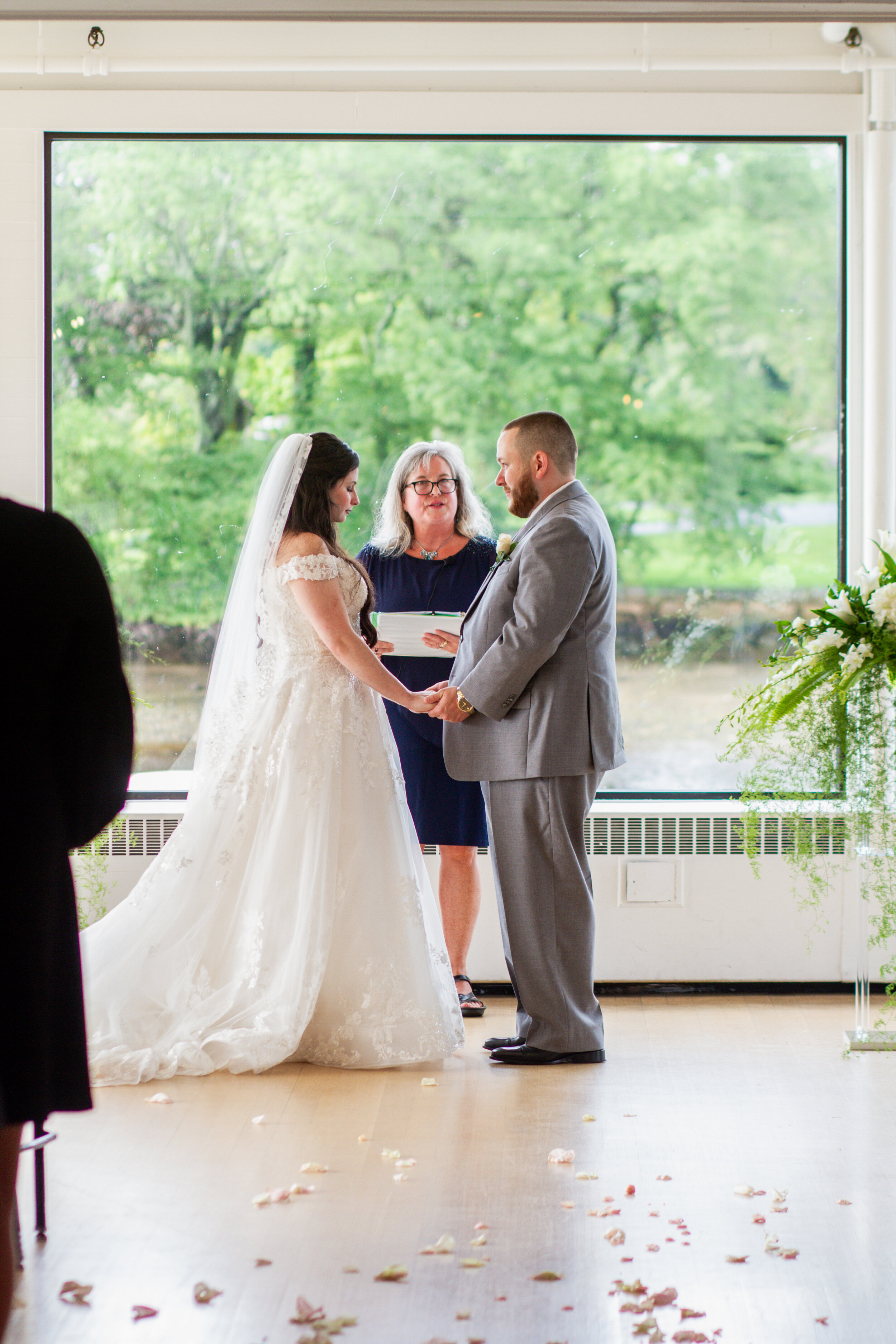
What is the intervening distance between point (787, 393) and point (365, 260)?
1594mm

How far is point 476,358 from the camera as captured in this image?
4.71 m

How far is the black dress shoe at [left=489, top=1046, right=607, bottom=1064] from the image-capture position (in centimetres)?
366

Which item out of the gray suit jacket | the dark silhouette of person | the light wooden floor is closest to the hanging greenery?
the gray suit jacket

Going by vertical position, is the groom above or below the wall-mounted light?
below

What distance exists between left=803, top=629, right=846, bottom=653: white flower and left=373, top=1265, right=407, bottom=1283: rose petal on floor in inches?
82.7

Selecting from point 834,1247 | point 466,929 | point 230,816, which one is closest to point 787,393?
point 466,929

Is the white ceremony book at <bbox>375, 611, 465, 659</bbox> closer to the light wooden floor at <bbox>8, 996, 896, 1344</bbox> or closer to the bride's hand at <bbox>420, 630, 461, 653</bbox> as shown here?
the bride's hand at <bbox>420, 630, 461, 653</bbox>

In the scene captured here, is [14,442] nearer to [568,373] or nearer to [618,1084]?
[568,373]

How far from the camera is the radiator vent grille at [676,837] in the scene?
452 centimetres

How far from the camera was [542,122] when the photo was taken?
4.50m

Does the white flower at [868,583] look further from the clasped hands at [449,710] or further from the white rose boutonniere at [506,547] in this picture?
the clasped hands at [449,710]

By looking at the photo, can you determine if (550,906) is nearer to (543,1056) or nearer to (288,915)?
(543,1056)

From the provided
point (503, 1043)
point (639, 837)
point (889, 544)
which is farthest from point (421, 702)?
point (889, 544)

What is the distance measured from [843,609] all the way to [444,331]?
6.07 ft
